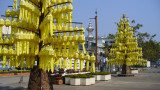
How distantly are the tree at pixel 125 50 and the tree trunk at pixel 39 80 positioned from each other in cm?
2108

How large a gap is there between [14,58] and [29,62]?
3.54 feet

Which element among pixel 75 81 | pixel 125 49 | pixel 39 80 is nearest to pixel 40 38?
pixel 39 80

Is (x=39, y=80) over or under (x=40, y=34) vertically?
under

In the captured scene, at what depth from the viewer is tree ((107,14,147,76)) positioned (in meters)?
30.8

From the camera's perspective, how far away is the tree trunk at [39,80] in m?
10.7

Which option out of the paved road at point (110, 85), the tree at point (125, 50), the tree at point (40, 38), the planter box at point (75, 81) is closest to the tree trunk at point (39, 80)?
the tree at point (40, 38)

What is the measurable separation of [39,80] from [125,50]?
22.7 m

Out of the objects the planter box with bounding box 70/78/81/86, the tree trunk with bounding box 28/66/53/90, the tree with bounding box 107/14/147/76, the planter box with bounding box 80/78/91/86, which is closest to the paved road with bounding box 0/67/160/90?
the planter box with bounding box 80/78/91/86

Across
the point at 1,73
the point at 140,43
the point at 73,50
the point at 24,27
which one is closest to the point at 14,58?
the point at 24,27

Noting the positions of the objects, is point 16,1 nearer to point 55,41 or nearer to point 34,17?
point 34,17

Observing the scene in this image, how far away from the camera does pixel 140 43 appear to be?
52812 mm

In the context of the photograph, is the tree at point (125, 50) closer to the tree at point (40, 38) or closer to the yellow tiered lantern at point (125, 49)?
the yellow tiered lantern at point (125, 49)

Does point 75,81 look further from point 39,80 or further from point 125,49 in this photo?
point 125,49

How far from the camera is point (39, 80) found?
10.7 metres
